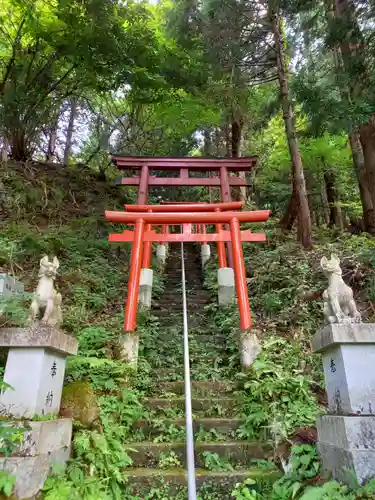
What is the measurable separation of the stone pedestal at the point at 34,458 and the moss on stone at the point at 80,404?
467 millimetres

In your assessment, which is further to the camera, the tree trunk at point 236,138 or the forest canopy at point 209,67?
the tree trunk at point 236,138

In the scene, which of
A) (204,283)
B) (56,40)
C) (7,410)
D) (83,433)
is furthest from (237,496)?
(56,40)

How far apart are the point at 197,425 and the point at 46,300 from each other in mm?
2294

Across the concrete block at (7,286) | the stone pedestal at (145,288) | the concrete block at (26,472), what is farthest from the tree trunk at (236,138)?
the concrete block at (26,472)

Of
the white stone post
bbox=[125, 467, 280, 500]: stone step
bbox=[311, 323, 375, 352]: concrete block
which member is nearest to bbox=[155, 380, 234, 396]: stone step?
bbox=[125, 467, 280, 500]: stone step

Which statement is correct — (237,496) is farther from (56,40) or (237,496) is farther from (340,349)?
(56,40)

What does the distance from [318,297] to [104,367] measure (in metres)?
3.95

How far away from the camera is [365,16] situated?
7152mm

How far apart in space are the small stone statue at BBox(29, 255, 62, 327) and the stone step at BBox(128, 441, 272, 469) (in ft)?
5.32

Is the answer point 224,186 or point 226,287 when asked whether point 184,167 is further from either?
point 226,287

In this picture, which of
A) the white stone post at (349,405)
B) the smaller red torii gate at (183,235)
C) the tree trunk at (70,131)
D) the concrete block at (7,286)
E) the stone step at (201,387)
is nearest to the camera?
the white stone post at (349,405)

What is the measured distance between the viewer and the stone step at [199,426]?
423 centimetres

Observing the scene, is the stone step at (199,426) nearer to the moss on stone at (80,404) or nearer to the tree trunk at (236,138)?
the moss on stone at (80,404)

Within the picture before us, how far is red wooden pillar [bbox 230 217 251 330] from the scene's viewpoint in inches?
236
